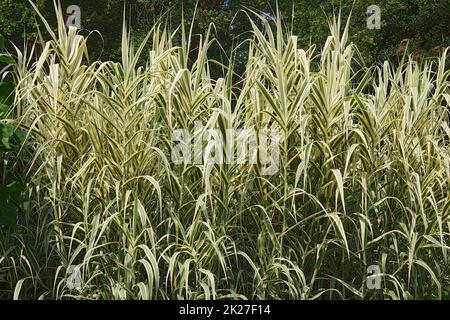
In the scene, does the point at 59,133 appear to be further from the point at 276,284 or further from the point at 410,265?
the point at 410,265

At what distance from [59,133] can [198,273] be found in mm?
835

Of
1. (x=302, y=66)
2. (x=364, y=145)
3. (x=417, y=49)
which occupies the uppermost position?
(x=302, y=66)

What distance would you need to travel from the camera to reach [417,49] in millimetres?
11523

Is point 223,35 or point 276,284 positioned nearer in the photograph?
point 276,284

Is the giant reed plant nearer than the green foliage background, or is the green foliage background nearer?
the giant reed plant

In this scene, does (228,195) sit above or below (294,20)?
above

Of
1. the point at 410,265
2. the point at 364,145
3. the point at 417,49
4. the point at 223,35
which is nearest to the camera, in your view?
the point at 410,265

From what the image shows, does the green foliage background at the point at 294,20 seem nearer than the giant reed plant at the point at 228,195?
No

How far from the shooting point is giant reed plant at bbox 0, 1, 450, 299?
10.0ft

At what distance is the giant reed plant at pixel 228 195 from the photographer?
10.0ft

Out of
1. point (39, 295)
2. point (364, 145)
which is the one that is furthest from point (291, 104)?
point (39, 295)

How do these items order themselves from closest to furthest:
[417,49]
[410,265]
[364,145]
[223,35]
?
[410,265], [364,145], [417,49], [223,35]

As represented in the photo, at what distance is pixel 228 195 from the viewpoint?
306 cm

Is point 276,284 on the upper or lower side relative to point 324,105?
lower
